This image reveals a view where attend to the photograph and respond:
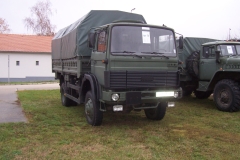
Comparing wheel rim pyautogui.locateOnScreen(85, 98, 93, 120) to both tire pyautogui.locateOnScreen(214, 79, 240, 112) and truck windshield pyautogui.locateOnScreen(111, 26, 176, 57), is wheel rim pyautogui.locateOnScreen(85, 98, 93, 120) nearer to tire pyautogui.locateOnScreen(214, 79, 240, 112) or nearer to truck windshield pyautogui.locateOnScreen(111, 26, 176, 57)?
truck windshield pyautogui.locateOnScreen(111, 26, 176, 57)

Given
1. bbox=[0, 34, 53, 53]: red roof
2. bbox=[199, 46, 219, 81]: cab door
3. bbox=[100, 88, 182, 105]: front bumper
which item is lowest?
bbox=[100, 88, 182, 105]: front bumper

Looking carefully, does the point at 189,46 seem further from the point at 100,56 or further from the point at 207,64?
the point at 100,56

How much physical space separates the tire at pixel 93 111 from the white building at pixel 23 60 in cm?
2253

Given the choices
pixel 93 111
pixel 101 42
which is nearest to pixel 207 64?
pixel 101 42

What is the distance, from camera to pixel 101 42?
6.84 metres

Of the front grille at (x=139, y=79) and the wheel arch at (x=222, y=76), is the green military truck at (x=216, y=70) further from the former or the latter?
the front grille at (x=139, y=79)

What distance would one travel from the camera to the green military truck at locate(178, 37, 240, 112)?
9.41 m

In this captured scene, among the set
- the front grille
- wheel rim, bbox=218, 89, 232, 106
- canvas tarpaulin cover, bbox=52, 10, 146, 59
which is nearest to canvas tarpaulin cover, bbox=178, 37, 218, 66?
wheel rim, bbox=218, 89, 232, 106

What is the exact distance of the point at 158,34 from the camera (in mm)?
6875

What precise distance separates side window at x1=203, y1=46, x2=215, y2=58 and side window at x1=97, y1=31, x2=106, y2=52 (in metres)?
5.14

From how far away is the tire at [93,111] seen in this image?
698 cm

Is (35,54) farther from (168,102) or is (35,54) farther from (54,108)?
(168,102)

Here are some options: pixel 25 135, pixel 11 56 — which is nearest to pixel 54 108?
pixel 25 135

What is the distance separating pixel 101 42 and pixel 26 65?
24264 mm
